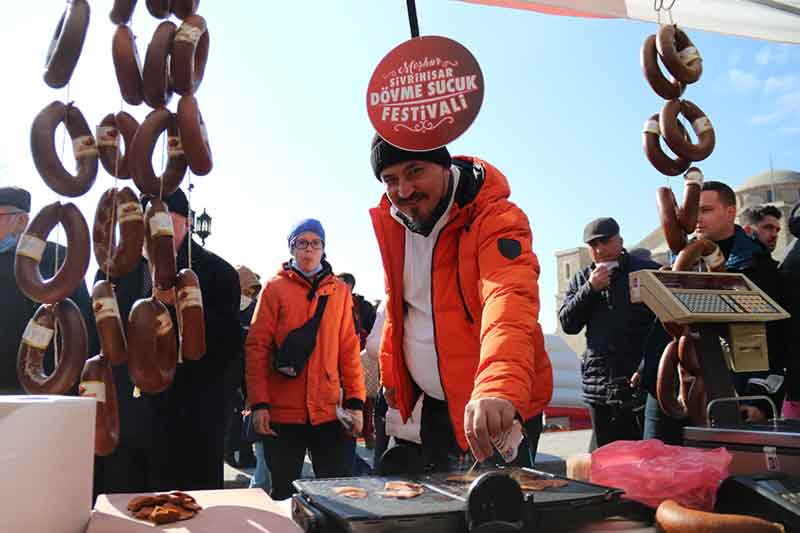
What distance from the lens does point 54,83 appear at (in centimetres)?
148

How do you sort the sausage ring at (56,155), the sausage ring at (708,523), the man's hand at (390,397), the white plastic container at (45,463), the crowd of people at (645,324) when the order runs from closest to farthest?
1. the white plastic container at (45,463)
2. the sausage ring at (708,523)
3. the sausage ring at (56,155)
4. the man's hand at (390,397)
5. the crowd of people at (645,324)

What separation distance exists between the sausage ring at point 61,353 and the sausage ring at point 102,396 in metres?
0.04

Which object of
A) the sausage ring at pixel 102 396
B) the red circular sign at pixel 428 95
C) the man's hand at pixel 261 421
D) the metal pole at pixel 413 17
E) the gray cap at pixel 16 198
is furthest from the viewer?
the man's hand at pixel 261 421

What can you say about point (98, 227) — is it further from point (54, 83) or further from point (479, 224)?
point (479, 224)

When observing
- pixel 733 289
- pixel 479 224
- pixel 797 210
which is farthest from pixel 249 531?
pixel 797 210

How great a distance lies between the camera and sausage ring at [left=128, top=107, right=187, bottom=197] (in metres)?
1.47

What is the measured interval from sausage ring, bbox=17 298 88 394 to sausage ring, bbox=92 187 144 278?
→ 89 mm

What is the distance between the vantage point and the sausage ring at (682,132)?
2.55 metres

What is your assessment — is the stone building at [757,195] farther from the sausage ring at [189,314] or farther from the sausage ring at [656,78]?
the sausage ring at [189,314]

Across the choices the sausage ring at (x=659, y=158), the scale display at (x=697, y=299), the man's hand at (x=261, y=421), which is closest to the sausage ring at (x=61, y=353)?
the scale display at (x=697, y=299)

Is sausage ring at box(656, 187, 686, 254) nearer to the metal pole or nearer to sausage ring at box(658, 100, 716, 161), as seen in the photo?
sausage ring at box(658, 100, 716, 161)

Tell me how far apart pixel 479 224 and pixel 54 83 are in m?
1.07

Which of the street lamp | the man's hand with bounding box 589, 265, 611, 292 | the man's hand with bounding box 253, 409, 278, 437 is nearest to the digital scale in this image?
the man's hand with bounding box 589, 265, 611, 292

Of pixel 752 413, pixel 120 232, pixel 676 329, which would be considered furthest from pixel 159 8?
pixel 752 413
